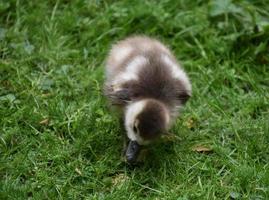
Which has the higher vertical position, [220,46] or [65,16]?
[65,16]

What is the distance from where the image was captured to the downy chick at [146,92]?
3363 mm

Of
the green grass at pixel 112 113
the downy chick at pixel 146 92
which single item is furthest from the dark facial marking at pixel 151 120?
the green grass at pixel 112 113

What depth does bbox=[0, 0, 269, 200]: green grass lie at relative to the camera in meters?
3.60

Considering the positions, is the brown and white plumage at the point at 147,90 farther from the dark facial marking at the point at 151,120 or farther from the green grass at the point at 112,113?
the green grass at the point at 112,113

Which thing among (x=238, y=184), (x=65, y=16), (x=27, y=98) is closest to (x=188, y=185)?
(x=238, y=184)

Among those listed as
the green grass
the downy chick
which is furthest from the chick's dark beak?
the green grass

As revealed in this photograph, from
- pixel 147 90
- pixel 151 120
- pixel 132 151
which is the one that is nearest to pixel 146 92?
pixel 147 90

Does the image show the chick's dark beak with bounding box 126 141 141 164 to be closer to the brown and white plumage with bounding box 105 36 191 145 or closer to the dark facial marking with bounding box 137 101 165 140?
the brown and white plumage with bounding box 105 36 191 145

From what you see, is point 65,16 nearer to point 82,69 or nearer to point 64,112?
point 82,69

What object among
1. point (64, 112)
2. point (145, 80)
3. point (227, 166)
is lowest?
point (227, 166)

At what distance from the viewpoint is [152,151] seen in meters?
3.79

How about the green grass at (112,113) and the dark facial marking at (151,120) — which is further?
the green grass at (112,113)

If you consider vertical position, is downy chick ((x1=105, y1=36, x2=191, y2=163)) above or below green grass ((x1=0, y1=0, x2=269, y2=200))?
above

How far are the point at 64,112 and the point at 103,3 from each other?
1314mm
